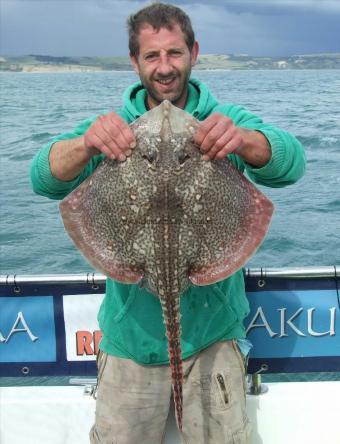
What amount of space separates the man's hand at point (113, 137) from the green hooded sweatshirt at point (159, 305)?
0.50 meters

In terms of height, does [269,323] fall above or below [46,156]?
below

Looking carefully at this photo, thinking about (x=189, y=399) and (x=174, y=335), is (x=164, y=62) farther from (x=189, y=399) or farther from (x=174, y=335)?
(x=189, y=399)

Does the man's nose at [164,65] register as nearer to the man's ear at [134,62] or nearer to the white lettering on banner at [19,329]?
the man's ear at [134,62]

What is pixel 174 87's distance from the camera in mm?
2930

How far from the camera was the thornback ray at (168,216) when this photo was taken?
237 cm

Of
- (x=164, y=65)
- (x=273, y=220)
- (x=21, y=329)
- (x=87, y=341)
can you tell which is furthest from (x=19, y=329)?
(x=273, y=220)

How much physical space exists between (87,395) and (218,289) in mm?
1463

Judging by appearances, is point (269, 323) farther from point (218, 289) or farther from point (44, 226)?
point (44, 226)

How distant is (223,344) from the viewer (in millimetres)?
3020

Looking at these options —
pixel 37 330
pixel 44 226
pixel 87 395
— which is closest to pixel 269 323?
pixel 87 395

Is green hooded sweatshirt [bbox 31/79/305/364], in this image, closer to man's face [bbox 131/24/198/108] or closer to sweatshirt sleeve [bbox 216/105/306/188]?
sweatshirt sleeve [bbox 216/105/306/188]

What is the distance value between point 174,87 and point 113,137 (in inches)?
28.2

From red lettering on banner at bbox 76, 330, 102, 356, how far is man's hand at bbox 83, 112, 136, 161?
1.79 meters

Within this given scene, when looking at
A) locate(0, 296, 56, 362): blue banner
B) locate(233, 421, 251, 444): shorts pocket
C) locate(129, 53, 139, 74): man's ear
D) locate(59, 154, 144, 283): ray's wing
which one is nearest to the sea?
locate(0, 296, 56, 362): blue banner
